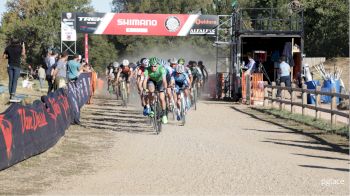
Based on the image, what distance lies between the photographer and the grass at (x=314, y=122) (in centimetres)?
1663

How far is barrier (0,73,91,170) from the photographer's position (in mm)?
9699

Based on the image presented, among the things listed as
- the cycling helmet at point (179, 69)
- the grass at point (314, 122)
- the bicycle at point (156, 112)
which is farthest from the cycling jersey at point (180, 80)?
the grass at point (314, 122)

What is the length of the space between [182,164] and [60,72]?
33.0 ft

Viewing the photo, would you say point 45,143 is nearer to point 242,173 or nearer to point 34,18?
point 242,173

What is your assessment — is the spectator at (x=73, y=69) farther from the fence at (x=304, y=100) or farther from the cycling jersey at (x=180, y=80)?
the fence at (x=304, y=100)

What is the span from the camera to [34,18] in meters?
77.4

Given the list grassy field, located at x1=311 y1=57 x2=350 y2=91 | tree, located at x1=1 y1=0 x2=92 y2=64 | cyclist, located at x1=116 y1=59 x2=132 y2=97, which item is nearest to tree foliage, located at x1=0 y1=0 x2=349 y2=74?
tree, located at x1=1 y1=0 x2=92 y2=64

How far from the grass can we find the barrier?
6521mm

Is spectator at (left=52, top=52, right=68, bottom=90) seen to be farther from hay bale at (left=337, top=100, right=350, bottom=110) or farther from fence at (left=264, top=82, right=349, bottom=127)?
hay bale at (left=337, top=100, right=350, bottom=110)

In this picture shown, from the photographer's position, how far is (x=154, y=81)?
16.0 metres

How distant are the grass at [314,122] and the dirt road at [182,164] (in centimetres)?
85

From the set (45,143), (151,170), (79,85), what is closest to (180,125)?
(79,85)

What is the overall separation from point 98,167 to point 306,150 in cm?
459

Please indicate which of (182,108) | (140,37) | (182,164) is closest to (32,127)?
(182,164)
